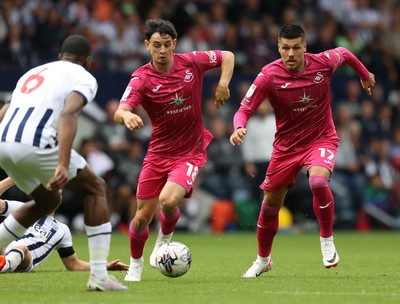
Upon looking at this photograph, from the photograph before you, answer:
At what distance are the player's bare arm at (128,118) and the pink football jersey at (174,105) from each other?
657 millimetres

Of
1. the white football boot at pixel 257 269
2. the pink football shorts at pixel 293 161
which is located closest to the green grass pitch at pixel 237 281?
the white football boot at pixel 257 269

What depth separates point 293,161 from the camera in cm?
1101

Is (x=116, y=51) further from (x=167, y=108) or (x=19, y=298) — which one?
(x=19, y=298)

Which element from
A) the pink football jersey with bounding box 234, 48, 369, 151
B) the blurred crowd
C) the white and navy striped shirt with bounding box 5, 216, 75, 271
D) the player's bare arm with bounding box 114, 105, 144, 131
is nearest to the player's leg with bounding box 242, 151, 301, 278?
the pink football jersey with bounding box 234, 48, 369, 151

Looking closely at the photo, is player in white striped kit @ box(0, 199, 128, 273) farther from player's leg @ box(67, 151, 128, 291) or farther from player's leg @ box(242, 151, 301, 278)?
player's leg @ box(67, 151, 128, 291)

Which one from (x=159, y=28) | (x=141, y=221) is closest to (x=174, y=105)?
(x=159, y=28)

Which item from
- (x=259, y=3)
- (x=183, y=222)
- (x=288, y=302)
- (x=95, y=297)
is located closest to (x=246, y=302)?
(x=288, y=302)

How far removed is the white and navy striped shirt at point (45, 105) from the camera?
850 cm

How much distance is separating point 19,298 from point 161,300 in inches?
47.5

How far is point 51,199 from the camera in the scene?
29.2ft

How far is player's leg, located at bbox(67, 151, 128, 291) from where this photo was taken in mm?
8672

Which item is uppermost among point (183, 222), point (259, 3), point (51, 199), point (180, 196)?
point (51, 199)

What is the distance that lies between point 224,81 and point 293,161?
123cm

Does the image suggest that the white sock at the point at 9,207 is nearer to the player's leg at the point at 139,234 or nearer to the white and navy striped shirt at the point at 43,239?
the white and navy striped shirt at the point at 43,239
